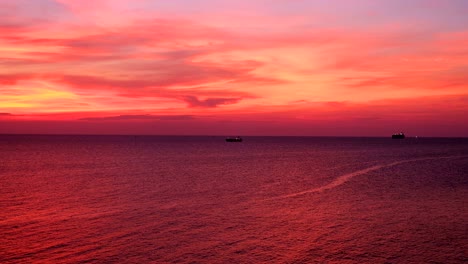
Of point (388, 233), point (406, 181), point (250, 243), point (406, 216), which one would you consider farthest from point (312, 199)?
point (406, 181)

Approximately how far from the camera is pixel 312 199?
154 feet

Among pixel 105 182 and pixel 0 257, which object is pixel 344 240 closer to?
pixel 0 257

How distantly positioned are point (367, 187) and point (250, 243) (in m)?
34.1

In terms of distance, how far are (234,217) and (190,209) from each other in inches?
218

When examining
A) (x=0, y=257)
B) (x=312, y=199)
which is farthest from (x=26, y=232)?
(x=312, y=199)

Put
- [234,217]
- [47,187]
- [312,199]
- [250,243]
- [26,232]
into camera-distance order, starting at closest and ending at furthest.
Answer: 1. [250,243]
2. [26,232]
3. [234,217]
4. [312,199]
5. [47,187]

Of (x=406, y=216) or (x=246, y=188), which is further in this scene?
(x=246, y=188)

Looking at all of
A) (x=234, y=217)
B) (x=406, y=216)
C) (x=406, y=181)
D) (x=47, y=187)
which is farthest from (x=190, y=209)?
(x=406, y=181)

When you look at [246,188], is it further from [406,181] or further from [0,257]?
[0,257]

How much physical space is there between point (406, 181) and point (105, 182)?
44.9 m

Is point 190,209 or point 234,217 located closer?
point 234,217

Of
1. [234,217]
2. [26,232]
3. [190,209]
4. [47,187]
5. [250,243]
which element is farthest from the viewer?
[47,187]

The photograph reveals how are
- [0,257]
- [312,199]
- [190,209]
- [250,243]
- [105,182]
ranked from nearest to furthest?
[0,257] → [250,243] → [190,209] → [312,199] → [105,182]

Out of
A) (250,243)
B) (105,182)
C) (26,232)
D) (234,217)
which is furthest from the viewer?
(105,182)
